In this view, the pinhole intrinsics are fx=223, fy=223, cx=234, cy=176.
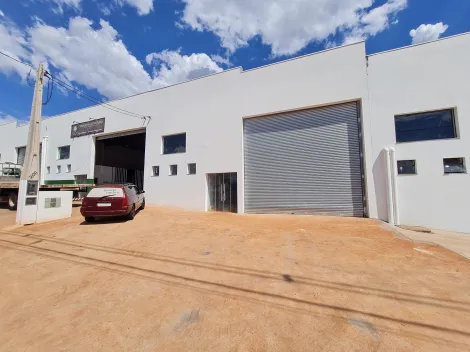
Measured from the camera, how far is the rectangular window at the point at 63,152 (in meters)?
22.0

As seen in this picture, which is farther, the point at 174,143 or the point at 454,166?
the point at 174,143

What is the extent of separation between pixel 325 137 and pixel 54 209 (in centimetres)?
1398

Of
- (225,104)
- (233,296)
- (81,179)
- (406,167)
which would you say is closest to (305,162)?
(406,167)

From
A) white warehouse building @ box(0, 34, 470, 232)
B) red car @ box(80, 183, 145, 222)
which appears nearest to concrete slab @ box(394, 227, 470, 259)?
white warehouse building @ box(0, 34, 470, 232)

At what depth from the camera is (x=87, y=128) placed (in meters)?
20.8

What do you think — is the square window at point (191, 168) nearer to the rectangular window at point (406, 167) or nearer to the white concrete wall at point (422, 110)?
the white concrete wall at point (422, 110)

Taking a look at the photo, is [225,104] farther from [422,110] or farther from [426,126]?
[426,126]

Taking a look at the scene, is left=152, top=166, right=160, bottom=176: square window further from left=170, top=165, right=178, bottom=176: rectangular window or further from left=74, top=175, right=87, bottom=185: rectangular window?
left=74, top=175, right=87, bottom=185: rectangular window

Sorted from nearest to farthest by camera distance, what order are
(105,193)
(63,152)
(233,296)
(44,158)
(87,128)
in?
1. (233,296)
2. (105,193)
3. (87,128)
4. (63,152)
5. (44,158)

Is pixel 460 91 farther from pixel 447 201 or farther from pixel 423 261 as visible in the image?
pixel 423 261

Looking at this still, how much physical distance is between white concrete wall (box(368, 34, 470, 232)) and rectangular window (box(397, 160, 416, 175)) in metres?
0.16

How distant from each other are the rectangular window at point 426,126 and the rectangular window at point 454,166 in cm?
107

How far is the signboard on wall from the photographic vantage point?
65.8 feet

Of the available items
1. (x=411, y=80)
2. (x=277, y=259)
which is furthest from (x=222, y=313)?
(x=411, y=80)
